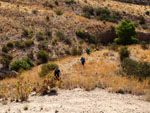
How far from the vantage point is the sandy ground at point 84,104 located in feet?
21.5

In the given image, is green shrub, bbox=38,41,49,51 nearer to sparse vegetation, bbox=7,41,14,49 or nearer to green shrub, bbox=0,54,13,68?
sparse vegetation, bbox=7,41,14,49

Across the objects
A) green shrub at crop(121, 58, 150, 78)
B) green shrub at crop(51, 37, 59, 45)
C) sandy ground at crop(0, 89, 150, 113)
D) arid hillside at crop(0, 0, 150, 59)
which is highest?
arid hillside at crop(0, 0, 150, 59)

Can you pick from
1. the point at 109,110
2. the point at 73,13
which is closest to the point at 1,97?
the point at 109,110

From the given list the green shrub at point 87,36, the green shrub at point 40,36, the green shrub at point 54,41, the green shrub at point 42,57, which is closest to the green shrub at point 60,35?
the green shrub at point 54,41

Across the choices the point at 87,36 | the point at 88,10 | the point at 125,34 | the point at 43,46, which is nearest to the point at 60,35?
the point at 43,46

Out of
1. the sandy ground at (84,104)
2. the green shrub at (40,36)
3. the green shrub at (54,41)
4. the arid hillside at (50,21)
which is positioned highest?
the arid hillside at (50,21)

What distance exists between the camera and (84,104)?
7.12m

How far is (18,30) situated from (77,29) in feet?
42.7

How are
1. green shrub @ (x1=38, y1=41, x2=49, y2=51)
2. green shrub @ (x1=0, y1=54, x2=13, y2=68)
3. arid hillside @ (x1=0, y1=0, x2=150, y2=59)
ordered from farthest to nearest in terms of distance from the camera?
1. arid hillside @ (x1=0, y1=0, x2=150, y2=59)
2. green shrub @ (x1=38, y1=41, x2=49, y2=51)
3. green shrub @ (x1=0, y1=54, x2=13, y2=68)

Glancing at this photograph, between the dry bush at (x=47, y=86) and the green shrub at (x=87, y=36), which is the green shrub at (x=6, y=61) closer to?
the dry bush at (x=47, y=86)

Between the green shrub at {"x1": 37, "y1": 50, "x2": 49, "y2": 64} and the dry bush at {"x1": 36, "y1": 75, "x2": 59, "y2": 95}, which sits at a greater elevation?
the dry bush at {"x1": 36, "y1": 75, "x2": 59, "y2": 95}

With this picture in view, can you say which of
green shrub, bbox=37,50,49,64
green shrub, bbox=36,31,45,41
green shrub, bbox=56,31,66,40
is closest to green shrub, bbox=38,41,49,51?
green shrub, bbox=36,31,45,41

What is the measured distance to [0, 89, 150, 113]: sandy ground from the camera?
656cm

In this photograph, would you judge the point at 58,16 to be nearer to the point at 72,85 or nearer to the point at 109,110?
the point at 72,85
